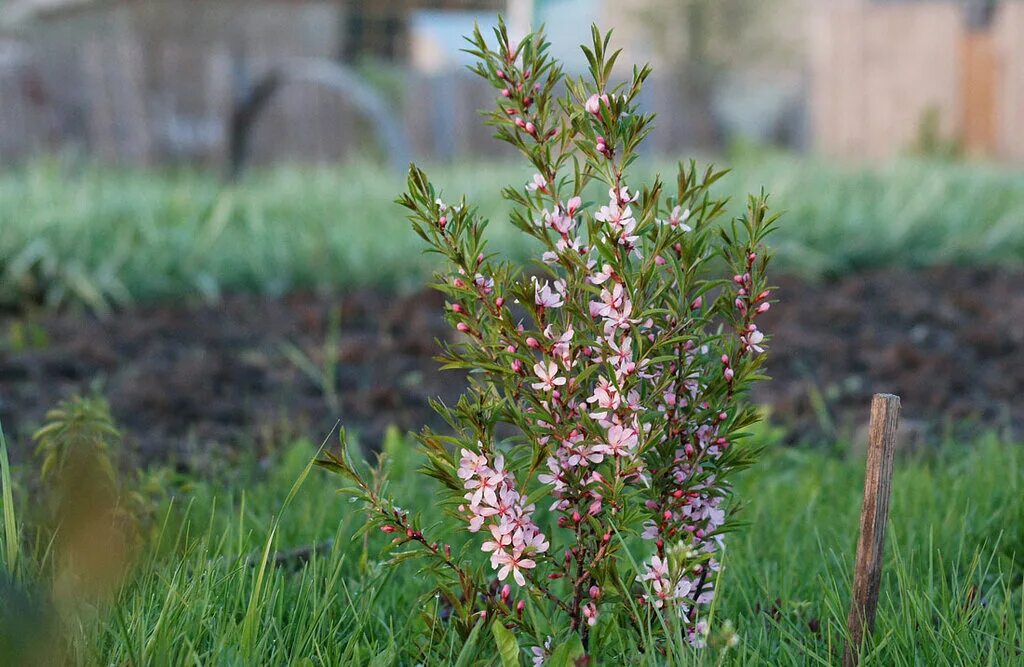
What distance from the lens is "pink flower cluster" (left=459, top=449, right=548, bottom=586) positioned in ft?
4.04

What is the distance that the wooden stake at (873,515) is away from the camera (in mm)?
1244

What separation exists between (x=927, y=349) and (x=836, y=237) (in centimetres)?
166

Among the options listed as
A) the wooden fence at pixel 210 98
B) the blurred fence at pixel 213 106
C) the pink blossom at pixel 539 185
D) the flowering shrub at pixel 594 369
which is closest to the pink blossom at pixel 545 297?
the flowering shrub at pixel 594 369

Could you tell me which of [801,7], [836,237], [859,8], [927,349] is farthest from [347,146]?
[801,7]

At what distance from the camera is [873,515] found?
1259mm

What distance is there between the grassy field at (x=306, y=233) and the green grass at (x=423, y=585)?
2494 millimetres

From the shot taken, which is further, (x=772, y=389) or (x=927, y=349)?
(x=927, y=349)

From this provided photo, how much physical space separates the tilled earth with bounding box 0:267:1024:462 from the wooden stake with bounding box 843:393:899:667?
1450 millimetres

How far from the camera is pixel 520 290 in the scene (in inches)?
49.0

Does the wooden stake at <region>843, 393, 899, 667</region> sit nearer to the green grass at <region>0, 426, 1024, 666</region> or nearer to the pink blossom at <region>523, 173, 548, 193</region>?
the green grass at <region>0, 426, 1024, 666</region>

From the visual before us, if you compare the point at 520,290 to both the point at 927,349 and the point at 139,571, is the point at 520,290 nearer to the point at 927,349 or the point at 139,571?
the point at 139,571

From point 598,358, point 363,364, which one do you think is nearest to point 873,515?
point 598,358

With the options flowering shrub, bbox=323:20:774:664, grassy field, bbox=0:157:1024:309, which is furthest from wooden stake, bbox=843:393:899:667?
grassy field, bbox=0:157:1024:309

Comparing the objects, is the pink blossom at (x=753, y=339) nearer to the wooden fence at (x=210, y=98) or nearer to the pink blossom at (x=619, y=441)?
the pink blossom at (x=619, y=441)
